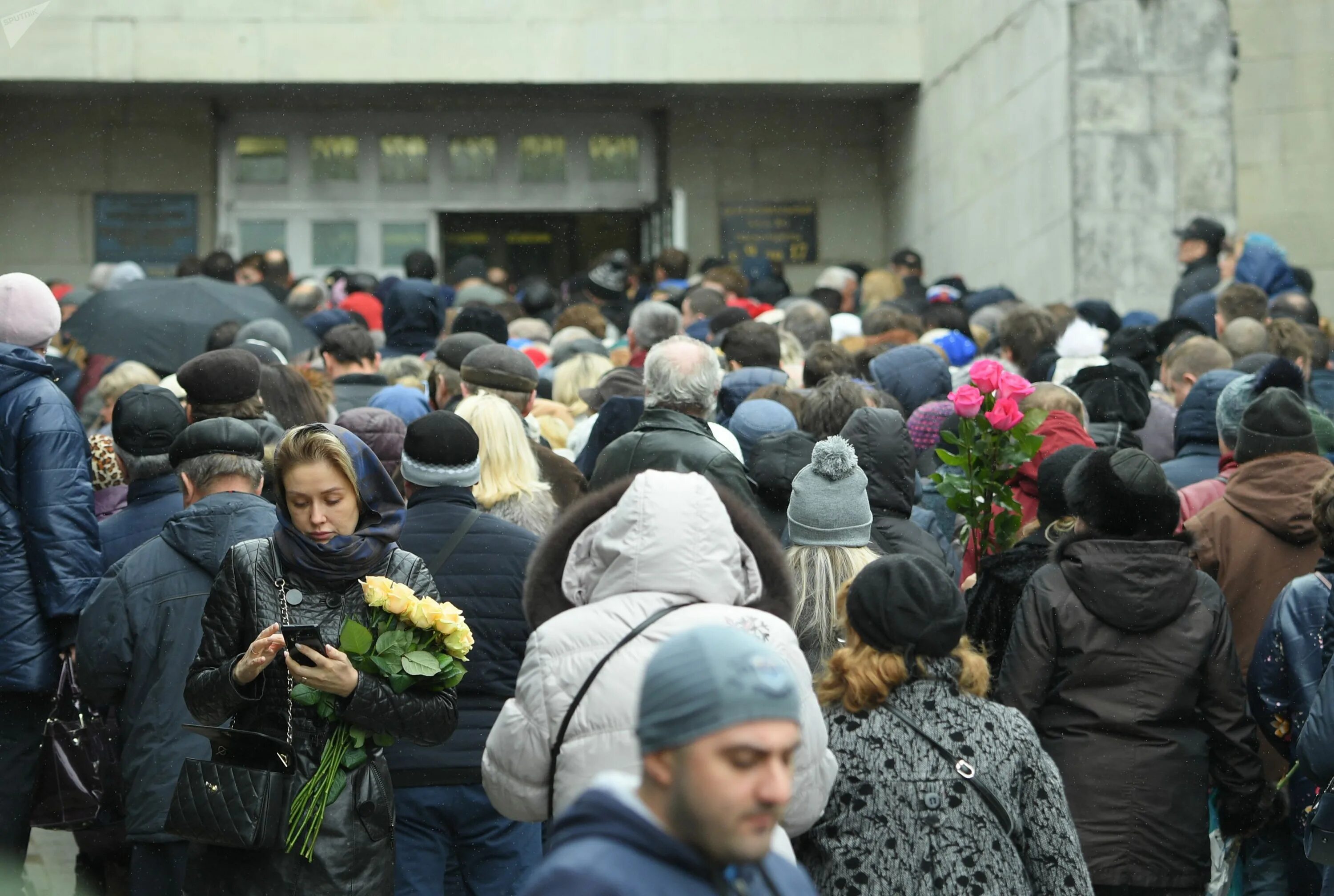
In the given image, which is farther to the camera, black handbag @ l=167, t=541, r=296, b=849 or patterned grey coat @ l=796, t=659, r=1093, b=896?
black handbag @ l=167, t=541, r=296, b=849

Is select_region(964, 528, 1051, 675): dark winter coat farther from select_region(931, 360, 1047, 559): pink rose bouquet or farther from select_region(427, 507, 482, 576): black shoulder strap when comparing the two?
select_region(427, 507, 482, 576): black shoulder strap

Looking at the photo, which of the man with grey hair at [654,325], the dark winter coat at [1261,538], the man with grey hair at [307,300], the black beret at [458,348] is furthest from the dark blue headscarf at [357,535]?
the man with grey hair at [307,300]

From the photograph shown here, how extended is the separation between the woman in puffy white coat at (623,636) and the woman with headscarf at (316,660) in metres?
0.60

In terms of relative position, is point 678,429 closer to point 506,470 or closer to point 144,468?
point 506,470

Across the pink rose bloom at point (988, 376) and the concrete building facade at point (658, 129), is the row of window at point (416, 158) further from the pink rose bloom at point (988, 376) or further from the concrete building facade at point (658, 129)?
the pink rose bloom at point (988, 376)

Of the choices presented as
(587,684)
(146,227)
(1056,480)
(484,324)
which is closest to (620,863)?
(587,684)

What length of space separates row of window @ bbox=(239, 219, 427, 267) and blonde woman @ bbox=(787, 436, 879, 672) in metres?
16.0

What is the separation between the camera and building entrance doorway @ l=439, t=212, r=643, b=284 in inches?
872

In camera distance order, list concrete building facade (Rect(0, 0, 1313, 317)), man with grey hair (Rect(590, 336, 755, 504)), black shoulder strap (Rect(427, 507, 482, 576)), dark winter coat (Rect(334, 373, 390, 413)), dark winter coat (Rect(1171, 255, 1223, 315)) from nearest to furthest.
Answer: black shoulder strap (Rect(427, 507, 482, 576)) < man with grey hair (Rect(590, 336, 755, 504)) < dark winter coat (Rect(334, 373, 390, 413)) < dark winter coat (Rect(1171, 255, 1223, 315)) < concrete building facade (Rect(0, 0, 1313, 317))

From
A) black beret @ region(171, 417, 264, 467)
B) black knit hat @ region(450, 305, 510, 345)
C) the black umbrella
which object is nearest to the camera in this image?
black beret @ region(171, 417, 264, 467)

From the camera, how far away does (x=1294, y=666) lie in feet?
16.1

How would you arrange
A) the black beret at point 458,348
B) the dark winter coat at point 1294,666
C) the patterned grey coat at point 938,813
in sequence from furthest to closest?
1. the black beret at point 458,348
2. the dark winter coat at point 1294,666
3. the patterned grey coat at point 938,813

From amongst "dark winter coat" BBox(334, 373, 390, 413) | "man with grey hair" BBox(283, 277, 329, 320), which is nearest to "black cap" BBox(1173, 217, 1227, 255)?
"man with grey hair" BBox(283, 277, 329, 320)

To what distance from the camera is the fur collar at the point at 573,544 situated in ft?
12.4
